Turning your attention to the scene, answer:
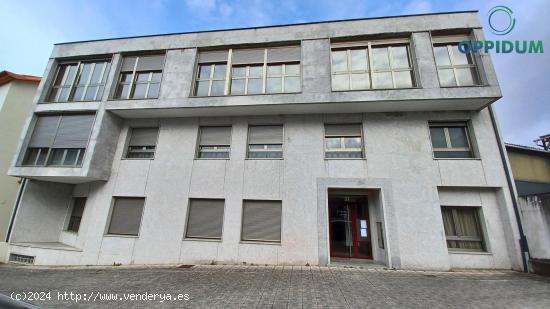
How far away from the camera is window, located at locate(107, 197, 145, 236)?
8641 mm

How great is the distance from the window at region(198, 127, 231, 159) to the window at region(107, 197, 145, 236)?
3069 millimetres

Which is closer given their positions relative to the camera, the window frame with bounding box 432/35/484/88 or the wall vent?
the window frame with bounding box 432/35/484/88

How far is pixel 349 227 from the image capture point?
28.6 ft

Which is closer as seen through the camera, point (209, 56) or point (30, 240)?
point (30, 240)

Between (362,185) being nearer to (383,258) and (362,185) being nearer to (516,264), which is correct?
(383,258)

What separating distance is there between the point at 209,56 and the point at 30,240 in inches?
425

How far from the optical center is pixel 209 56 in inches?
394

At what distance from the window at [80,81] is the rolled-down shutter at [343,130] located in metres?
9.86

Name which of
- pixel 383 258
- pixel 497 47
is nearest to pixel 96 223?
pixel 383 258

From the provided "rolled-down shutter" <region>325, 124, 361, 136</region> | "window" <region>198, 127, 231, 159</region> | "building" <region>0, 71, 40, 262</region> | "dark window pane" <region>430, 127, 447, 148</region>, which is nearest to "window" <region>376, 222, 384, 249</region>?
"rolled-down shutter" <region>325, 124, 361, 136</region>

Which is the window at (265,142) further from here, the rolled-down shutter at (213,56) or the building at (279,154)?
the rolled-down shutter at (213,56)

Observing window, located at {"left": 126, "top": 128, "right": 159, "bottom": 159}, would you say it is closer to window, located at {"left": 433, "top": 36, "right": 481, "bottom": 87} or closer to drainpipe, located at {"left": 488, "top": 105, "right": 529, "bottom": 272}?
window, located at {"left": 433, "top": 36, "right": 481, "bottom": 87}

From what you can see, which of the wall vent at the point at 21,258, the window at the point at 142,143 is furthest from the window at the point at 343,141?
the wall vent at the point at 21,258

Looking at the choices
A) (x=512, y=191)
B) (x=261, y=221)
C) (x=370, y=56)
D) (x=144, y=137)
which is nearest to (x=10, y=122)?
(x=144, y=137)
